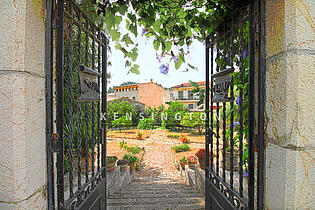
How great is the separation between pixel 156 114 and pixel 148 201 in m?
11.0

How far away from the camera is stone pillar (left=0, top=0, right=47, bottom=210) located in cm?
77

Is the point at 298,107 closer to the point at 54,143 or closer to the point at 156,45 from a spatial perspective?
the point at 54,143

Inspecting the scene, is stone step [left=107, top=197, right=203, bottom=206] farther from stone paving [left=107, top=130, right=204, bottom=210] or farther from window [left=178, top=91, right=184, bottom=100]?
window [left=178, top=91, right=184, bottom=100]

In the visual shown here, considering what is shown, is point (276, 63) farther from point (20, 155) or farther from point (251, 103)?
point (20, 155)

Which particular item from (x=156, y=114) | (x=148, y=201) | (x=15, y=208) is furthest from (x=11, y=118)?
(x=156, y=114)

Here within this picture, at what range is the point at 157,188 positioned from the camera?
3.55 m

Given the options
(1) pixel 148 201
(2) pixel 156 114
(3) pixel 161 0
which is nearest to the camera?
(3) pixel 161 0

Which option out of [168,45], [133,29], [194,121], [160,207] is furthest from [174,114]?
[133,29]

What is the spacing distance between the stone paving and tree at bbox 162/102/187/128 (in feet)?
3.40

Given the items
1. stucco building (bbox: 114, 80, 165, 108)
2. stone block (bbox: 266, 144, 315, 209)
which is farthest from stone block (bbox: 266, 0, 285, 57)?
stucco building (bbox: 114, 80, 165, 108)

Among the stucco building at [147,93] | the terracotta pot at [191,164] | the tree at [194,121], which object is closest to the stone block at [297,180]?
the terracotta pot at [191,164]

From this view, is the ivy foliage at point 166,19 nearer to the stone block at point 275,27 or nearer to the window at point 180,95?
the stone block at point 275,27

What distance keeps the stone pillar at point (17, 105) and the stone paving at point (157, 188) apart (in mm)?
1765

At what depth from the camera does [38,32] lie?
887 mm
